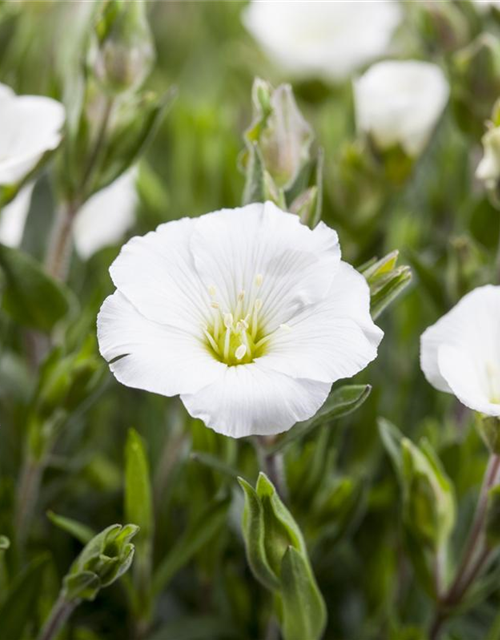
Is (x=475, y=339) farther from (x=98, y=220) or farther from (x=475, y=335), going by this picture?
(x=98, y=220)

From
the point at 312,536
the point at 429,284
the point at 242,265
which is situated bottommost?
the point at 312,536

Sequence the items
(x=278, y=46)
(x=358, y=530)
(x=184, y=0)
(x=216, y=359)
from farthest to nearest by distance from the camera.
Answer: (x=184, y=0) < (x=278, y=46) < (x=358, y=530) < (x=216, y=359)

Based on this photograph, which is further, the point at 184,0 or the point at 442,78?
the point at 184,0

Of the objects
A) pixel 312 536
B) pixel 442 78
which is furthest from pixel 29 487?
pixel 442 78

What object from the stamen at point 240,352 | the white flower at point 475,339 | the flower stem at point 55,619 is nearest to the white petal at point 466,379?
the white flower at point 475,339

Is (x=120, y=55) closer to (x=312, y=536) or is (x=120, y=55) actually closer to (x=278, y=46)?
(x=312, y=536)

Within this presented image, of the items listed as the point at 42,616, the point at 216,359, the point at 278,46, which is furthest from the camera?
the point at 278,46

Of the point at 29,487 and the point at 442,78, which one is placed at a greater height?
the point at 442,78

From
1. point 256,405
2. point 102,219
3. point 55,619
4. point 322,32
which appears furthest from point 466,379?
point 322,32
